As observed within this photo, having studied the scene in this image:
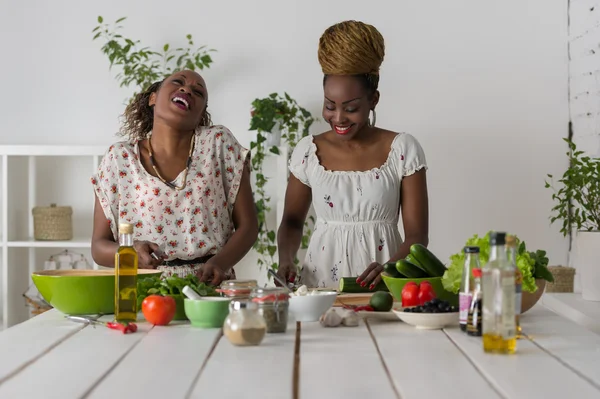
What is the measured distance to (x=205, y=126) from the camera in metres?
3.09

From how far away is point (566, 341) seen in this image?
1.81 meters

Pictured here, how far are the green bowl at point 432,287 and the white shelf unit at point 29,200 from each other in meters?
2.39

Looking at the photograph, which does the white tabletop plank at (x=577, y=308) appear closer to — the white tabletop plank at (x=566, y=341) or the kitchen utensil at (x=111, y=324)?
the white tabletop plank at (x=566, y=341)

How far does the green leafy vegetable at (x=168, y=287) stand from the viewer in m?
2.10

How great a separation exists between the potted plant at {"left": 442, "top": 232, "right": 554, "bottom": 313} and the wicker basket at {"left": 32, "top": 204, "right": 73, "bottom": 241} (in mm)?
2686

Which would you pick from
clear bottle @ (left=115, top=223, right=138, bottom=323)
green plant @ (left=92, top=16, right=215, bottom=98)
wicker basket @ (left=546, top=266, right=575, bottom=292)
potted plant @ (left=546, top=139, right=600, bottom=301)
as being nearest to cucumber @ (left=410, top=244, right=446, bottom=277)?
clear bottle @ (left=115, top=223, right=138, bottom=323)

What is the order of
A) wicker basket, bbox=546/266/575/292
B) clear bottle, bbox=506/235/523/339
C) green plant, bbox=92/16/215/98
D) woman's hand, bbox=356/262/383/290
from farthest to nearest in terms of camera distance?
1. green plant, bbox=92/16/215/98
2. wicker basket, bbox=546/266/575/292
3. woman's hand, bbox=356/262/383/290
4. clear bottle, bbox=506/235/523/339

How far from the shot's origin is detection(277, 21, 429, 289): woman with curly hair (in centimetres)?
290

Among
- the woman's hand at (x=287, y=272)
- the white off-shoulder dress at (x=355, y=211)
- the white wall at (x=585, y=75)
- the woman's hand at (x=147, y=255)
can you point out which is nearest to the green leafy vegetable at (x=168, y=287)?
the woman's hand at (x=147, y=255)

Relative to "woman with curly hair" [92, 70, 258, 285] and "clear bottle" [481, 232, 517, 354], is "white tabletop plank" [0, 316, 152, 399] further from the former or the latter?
"woman with curly hair" [92, 70, 258, 285]

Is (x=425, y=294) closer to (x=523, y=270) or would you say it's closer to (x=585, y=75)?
(x=523, y=270)

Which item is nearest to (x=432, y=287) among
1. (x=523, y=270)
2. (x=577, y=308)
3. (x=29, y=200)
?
(x=523, y=270)

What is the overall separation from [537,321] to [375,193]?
99cm

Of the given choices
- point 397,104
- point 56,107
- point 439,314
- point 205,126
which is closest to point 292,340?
point 439,314
